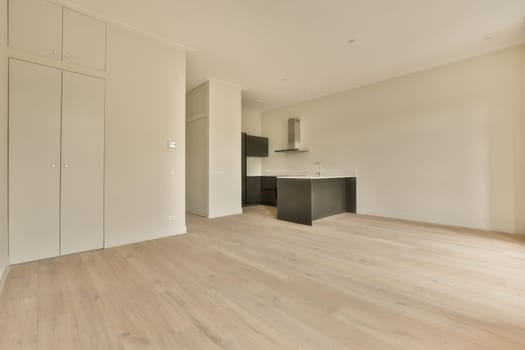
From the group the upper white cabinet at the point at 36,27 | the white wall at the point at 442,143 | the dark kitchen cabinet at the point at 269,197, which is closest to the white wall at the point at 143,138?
the upper white cabinet at the point at 36,27

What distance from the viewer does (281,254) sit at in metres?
2.87

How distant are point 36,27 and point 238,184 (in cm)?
421

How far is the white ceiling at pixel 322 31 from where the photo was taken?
2.83 m

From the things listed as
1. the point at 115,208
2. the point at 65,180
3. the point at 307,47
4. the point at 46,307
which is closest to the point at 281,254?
the point at 46,307

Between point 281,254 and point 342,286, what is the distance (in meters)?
0.95

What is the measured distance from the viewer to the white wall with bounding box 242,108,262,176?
7591 mm

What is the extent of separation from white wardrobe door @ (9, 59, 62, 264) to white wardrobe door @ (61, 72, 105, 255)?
82 millimetres

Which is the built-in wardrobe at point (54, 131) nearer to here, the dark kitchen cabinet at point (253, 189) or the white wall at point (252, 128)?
the dark kitchen cabinet at point (253, 189)

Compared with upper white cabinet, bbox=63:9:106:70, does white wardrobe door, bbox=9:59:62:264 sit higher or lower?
lower

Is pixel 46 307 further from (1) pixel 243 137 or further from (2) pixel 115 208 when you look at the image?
(1) pixel 243 137

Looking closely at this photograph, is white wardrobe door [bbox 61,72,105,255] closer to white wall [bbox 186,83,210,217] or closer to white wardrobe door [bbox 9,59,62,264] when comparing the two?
white wardrobe door [bbox 9,59,62,264]

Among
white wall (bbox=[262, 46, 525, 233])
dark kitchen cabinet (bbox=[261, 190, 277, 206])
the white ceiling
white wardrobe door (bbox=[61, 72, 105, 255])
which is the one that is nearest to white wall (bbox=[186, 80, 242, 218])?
the white ceiling

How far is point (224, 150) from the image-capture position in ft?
17.6

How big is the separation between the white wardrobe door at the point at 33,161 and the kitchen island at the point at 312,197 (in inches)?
150
